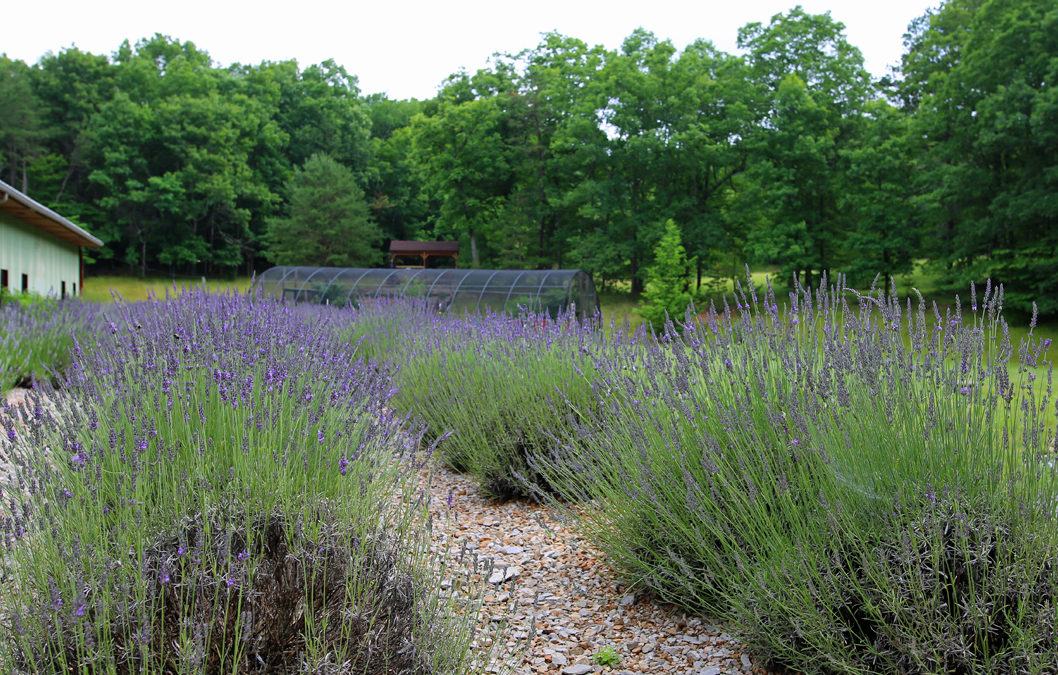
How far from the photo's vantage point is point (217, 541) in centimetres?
205

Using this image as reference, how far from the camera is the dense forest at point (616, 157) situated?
906 inches

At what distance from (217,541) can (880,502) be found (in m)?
2.04

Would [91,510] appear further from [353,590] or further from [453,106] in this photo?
[453,106]

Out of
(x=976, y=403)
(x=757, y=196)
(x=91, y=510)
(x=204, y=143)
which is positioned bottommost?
(x=91, y=510)

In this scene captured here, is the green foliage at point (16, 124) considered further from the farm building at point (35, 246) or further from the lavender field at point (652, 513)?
the lavender field at point (652, 513)

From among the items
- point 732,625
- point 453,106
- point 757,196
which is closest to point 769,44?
point 757,196

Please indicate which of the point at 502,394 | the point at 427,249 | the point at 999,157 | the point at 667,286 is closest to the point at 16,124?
the point at 427,249

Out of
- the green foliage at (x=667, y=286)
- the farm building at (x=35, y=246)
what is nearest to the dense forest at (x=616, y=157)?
the green foliage at (x=667, y=286)

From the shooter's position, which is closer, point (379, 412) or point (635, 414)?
point (635, 414)

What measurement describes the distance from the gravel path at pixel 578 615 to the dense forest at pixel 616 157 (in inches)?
→ 855

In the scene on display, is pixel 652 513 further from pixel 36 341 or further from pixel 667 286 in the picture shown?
pixel 667 286

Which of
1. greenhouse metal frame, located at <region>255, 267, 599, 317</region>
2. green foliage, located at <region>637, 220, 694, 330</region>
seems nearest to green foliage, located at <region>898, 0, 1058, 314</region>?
green foliage, located at <region>637, 220, 694, 330</region>

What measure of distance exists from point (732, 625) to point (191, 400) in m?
2.42

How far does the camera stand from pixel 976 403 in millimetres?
2379
